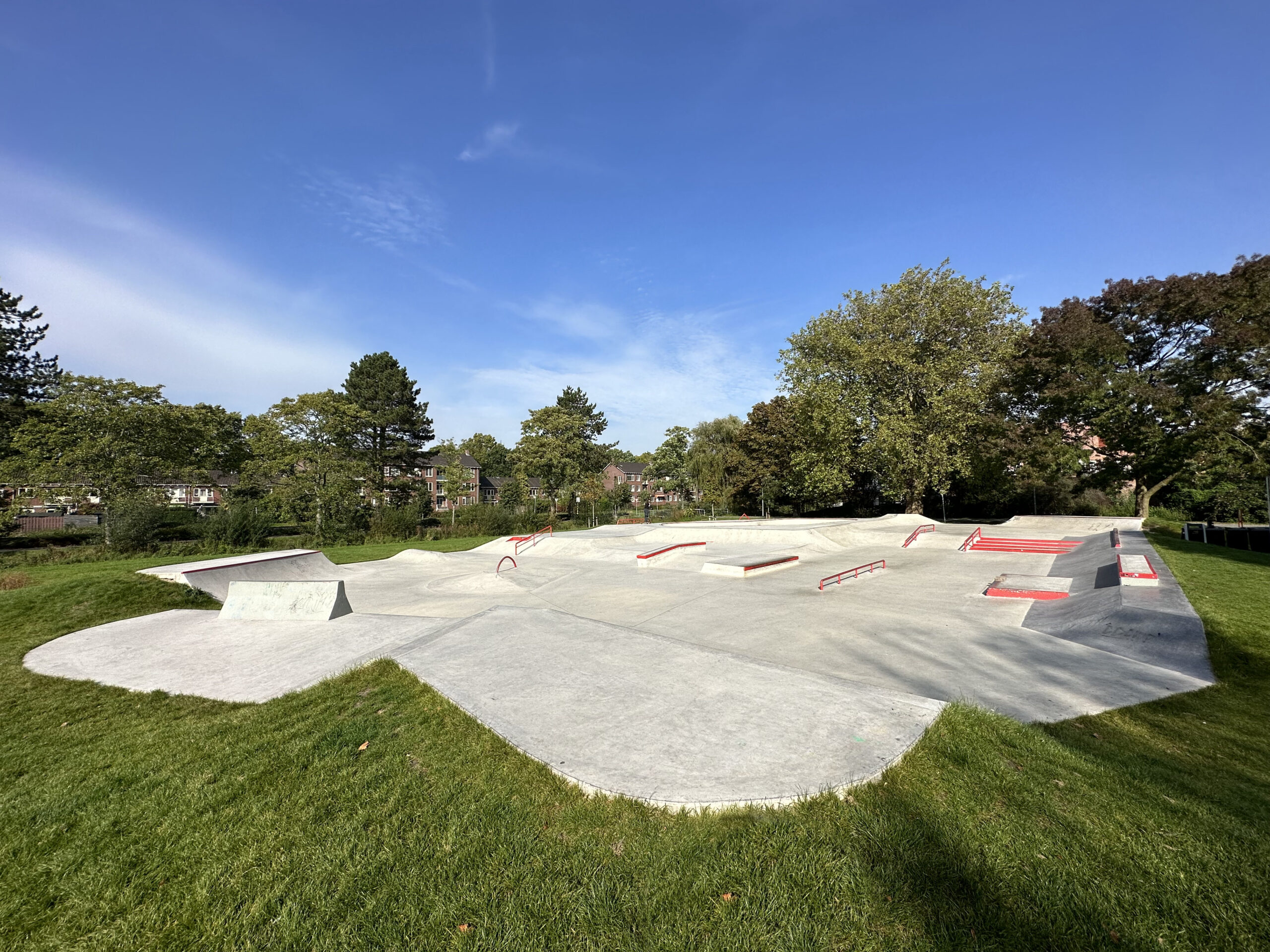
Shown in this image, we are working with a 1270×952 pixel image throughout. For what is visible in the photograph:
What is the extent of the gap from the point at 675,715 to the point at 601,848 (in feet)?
5.59

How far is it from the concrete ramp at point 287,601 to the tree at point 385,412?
2953 centimetres

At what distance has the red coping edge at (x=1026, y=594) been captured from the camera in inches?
405

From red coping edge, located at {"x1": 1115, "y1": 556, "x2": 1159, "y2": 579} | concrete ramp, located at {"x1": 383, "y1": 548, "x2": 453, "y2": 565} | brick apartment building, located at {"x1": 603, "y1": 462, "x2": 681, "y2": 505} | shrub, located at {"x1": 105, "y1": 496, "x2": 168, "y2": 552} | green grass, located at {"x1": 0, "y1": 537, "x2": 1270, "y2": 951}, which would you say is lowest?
concrete ramp, located at {"x1": 383, "y1": 548, "x2": 453, "y2": 565}

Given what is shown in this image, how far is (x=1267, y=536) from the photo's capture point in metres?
15.9

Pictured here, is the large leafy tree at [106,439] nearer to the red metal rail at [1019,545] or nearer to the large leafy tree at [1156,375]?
the red metal rail at [1019,545]

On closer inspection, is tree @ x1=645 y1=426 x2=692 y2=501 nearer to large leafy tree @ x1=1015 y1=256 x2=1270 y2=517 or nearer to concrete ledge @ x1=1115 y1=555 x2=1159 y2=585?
large leafy tree @ x1=1015 y1=256 x2=1270 y2=517

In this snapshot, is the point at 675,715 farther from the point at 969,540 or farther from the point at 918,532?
the point at 918,532

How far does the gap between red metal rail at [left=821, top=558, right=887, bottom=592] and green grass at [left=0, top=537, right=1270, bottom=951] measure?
7.17 meters

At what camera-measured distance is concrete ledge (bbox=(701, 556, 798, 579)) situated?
44.9 feet

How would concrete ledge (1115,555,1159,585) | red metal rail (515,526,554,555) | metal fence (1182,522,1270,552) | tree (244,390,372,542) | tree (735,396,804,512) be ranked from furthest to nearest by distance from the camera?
1. tree (735,396,804,512)
2. tree (244,390,372,542)
3. red metal rail (515,526,554,555)
4. metal fence (1182,522,1270,552)
5. concrete ledge (1115,555,1159,585)

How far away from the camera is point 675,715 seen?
459 centimetres

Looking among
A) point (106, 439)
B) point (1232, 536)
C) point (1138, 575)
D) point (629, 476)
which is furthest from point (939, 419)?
point (629, 476)

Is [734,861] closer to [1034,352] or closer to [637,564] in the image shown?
[637,564]

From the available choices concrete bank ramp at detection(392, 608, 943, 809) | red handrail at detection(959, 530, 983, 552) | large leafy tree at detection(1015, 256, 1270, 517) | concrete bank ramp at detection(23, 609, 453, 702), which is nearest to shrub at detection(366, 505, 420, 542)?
concrete bank ramp at detection(23, 609, 453, 702)
